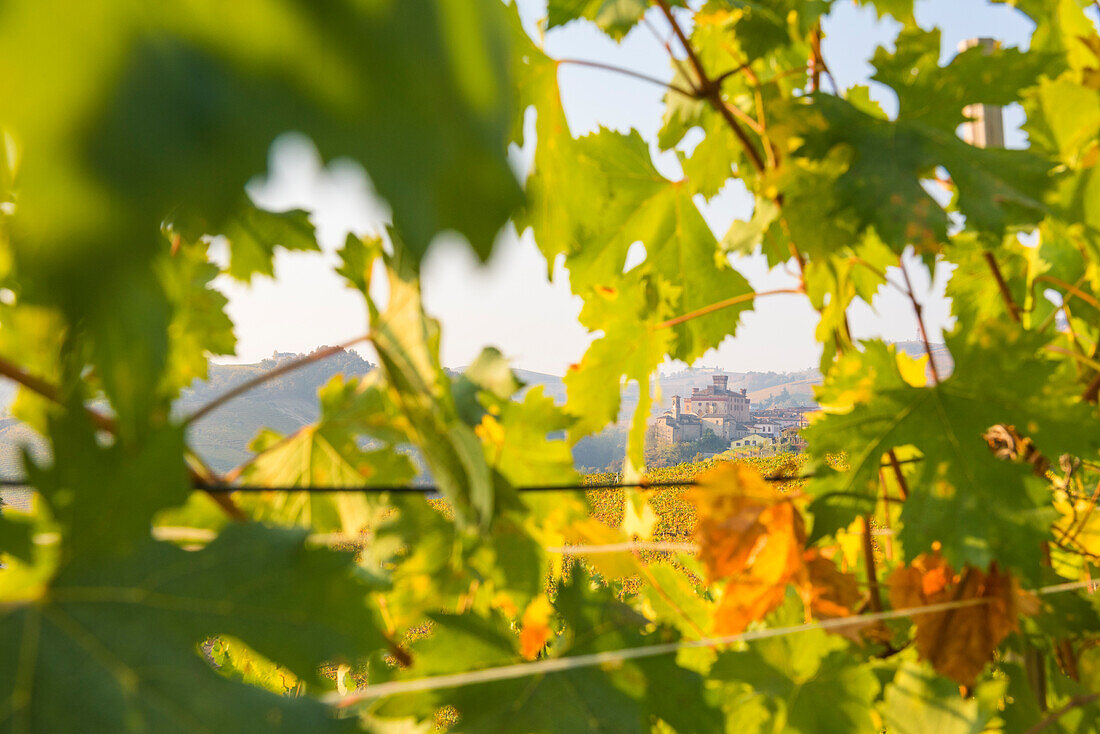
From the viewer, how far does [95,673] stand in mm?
268

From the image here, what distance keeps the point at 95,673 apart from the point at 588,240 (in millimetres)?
736

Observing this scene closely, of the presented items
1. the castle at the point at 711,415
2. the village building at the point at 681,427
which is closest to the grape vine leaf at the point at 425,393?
the castle at the point at 711,415

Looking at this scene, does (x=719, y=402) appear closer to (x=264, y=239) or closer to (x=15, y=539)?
(x=264, y=239)

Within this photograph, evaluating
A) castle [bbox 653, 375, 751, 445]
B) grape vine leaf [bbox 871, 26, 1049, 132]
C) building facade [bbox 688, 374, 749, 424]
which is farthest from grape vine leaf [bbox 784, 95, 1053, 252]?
building facade [bbox 688, 374, 749, 424]

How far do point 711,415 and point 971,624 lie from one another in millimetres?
17196

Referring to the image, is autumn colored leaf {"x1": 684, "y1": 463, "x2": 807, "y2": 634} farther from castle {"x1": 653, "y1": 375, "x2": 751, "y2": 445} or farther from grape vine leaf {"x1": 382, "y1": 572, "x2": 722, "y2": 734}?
castle {"x1": 653, "y1": 375, "x2": 751, "y2": 445}

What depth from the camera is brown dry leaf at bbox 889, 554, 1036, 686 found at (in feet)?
2.15

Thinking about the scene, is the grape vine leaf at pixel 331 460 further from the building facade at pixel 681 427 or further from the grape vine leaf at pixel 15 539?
the building facade at pixel 681 427

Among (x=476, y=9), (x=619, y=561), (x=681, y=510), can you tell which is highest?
(x=476, y=9)

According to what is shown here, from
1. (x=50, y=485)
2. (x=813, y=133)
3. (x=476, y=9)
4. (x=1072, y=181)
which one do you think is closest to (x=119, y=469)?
(x=50, y=485)

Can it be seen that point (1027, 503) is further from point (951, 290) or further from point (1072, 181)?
point (951, 290)

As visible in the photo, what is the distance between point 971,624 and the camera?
669 millimetres

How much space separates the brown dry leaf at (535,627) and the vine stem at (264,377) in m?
0.28

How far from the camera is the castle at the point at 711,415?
49.5 feet
